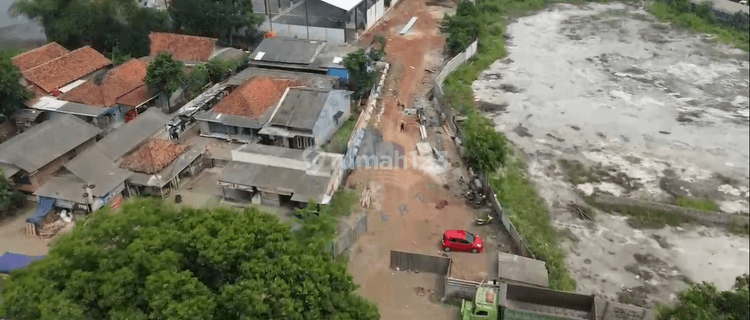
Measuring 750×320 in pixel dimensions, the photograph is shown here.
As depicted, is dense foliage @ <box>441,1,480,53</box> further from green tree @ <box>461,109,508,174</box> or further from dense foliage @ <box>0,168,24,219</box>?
dense foliage @ <box>0,168,24,219</box>

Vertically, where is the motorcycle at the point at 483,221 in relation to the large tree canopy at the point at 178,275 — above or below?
below

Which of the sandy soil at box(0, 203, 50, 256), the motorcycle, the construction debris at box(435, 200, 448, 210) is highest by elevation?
the motorcycle

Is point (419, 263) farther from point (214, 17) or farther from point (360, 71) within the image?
point (214, 17)

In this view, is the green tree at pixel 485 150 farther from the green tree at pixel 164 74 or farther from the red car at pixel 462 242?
the green tree at pixel 164 74

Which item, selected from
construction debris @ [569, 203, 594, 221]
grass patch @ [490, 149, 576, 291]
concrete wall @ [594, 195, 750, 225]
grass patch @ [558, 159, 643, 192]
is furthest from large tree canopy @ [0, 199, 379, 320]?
grass patch @ [558, 159, 643, 192]

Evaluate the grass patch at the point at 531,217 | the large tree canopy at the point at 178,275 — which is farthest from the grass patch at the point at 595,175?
the large tree canopy at the point at 178,275

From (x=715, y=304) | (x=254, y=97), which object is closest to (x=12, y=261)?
(x=254, y=97)

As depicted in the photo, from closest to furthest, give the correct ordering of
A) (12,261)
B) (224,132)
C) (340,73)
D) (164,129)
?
(12,261)
(164,129)
(224,132)
(340,73)
